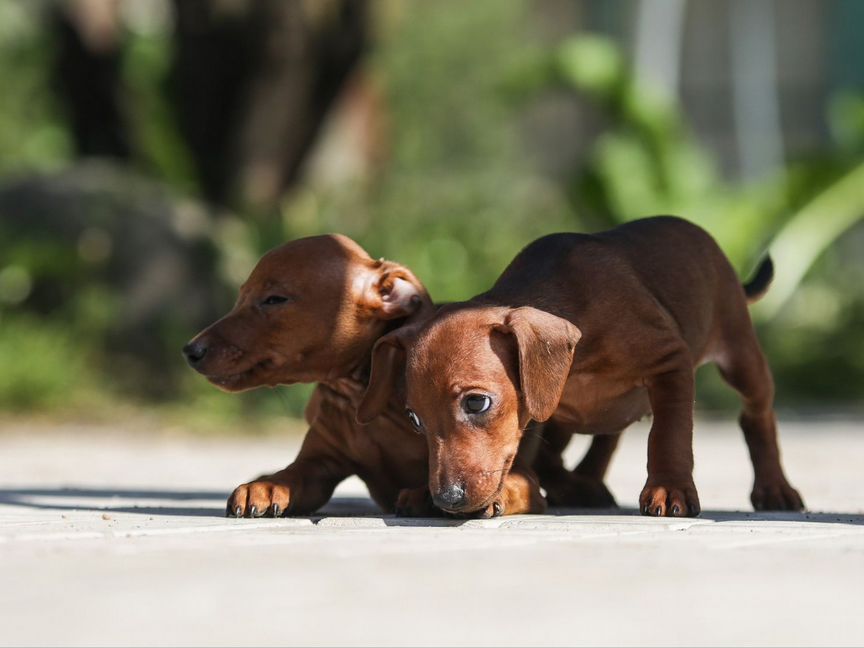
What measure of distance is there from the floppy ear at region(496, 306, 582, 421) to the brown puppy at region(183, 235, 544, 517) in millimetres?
488

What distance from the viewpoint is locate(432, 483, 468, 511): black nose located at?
4.33 metres

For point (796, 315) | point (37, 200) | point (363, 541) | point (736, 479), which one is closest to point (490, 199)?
point (796, 315)

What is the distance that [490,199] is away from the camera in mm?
15273

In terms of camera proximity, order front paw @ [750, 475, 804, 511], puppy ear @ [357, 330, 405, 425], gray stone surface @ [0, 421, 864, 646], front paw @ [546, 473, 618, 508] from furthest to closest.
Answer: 1. front paw @ [546, 473, 618, 508]
2. front paw @ [750, 475, 804, 511]
3. puppy ear @ [357, 330, 405, 425]
4. gray stone surface @ [0, 421, 864, 646]

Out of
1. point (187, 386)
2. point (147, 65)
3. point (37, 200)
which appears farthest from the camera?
point (147, 65)

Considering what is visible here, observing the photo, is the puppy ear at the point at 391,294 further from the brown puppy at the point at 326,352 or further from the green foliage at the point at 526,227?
A: the green foliage at the point at 526,227

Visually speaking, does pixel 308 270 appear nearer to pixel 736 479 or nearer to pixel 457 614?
pixel 457 614

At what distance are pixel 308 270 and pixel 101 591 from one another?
200 centimetres

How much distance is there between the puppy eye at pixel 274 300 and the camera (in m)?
5.04

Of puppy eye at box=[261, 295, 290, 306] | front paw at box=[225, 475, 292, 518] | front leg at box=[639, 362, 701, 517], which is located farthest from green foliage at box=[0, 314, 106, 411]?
front leg at box=[639, 362, 701, 517]

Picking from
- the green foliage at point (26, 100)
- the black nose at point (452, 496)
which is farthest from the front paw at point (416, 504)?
the green foliage at point (26, 100)

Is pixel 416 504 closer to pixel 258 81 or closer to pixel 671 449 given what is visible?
pixel 671 449

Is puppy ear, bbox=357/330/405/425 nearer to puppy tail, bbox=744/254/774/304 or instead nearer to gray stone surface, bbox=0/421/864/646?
gray stone surface, bbox=0/421/864/646

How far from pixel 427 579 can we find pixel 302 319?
178cm
